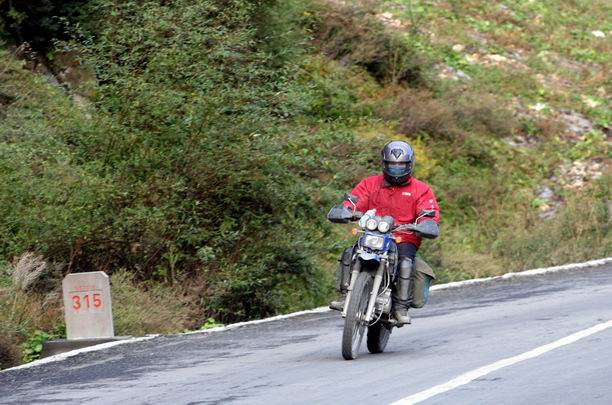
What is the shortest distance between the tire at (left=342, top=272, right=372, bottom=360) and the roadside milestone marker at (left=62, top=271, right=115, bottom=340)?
3.39 meters

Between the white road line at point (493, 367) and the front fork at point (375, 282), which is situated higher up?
the front fork at point (375, 282)

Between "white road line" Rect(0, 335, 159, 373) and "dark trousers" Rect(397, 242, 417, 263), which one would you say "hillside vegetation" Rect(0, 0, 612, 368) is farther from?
"dark trousers" Rect(397, 242, 417, 263)

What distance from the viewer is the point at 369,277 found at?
11.3 meters

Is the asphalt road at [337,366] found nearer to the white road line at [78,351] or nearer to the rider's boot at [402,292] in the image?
the white road line at [78,351]

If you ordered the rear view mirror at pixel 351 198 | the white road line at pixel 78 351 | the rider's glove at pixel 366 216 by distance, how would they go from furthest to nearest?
the white road line at pixel 78 351
the rear view mirror at pixel 351 198
the rider's glove at pixel 366 216

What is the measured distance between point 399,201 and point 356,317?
1.36 m

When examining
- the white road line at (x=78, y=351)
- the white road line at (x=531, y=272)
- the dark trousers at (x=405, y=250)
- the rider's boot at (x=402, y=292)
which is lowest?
the white road line at (x=531, y=272)

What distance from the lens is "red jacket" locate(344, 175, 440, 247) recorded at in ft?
38.8

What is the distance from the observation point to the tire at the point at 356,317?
1104 centimetres

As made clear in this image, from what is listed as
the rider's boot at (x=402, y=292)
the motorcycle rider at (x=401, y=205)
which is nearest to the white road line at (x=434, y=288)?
the motorcycle rider at (x=401, y=205)

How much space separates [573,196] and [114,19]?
45.2ft

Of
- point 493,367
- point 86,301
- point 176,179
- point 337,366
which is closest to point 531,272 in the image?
point 176,179

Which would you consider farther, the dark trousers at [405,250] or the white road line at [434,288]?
the white road line at [434,288]

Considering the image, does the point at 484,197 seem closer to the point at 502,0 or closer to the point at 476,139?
the point at 476,139
